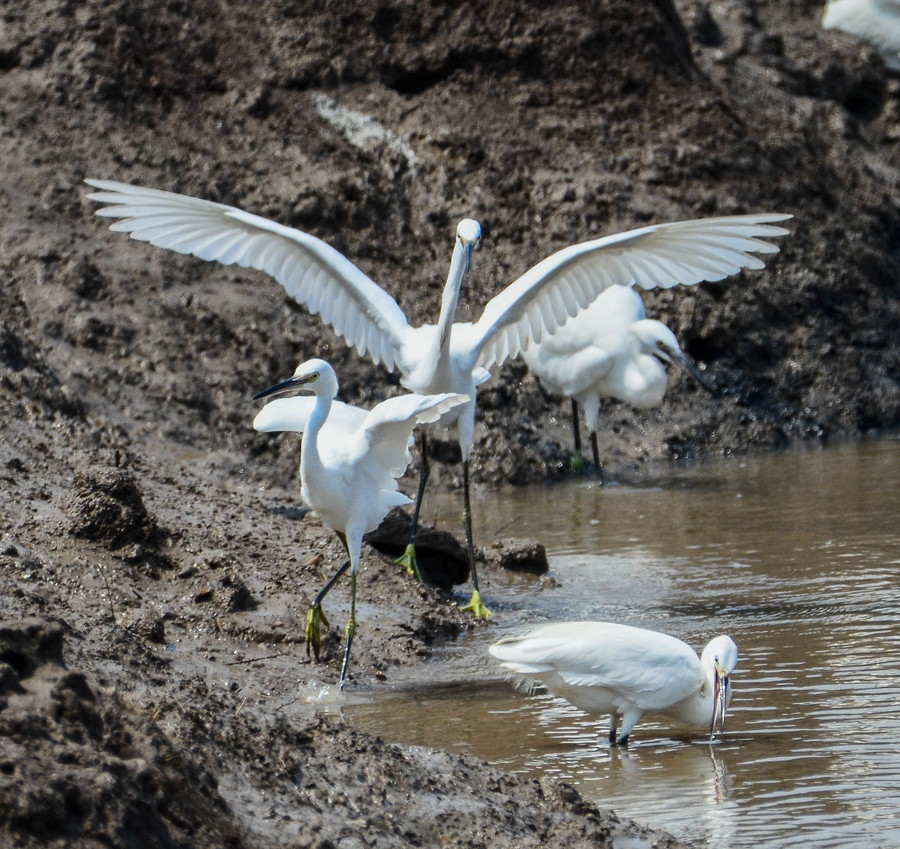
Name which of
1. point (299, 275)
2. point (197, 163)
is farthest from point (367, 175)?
point (299, 275)

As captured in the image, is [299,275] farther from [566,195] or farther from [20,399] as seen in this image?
[566,195]

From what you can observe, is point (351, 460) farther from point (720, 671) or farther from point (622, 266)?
point (622, 266)

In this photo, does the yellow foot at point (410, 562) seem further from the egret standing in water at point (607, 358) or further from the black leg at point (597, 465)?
the egret standing in water at point (607, 358)

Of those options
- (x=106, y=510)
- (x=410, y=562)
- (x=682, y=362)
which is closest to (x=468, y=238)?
(x=410, y=562)

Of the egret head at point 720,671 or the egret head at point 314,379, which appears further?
the egret head at point 314,379

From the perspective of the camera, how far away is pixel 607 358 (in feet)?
40.4

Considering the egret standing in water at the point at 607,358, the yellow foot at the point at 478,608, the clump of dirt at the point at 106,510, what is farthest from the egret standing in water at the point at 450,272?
the egret standing in water at the point at 607,358

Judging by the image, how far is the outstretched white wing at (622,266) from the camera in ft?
27.8

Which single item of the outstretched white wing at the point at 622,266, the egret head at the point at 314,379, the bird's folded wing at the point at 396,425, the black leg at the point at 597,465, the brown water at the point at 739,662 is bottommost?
the brown water at the point at 739,662

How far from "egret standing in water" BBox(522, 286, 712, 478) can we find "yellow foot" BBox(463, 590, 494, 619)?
15.2 feet

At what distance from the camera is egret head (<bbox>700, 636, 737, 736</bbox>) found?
17.1 feet

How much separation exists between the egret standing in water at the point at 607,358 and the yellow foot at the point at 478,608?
15.2ft

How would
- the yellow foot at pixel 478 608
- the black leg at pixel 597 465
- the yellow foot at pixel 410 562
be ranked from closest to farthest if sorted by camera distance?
the yellow foot at pixel 478 608
the yellow foot at pixel 410 562
the black leg at pixel 597 465

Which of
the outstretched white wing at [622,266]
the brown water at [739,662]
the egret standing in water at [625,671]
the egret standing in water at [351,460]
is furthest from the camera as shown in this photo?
the outstretched white wing at [622,266]
